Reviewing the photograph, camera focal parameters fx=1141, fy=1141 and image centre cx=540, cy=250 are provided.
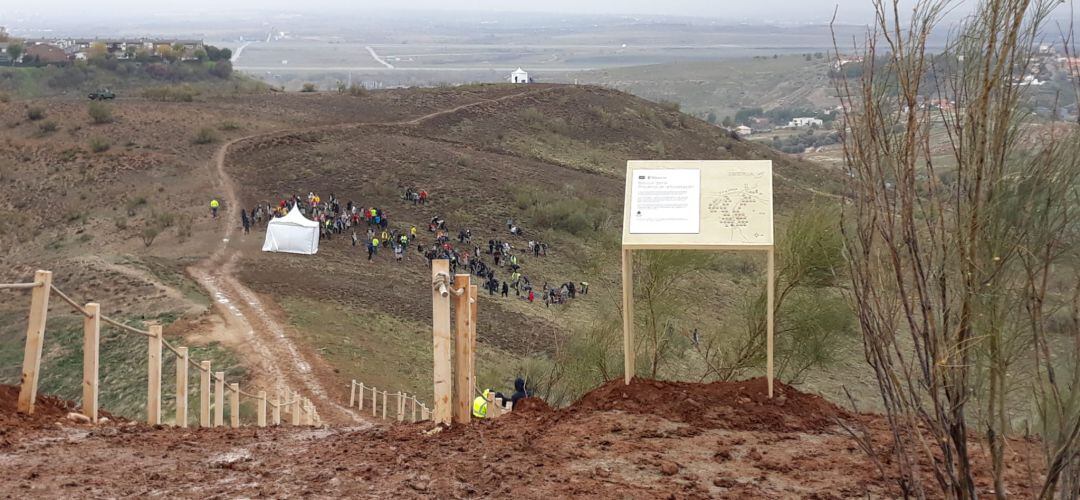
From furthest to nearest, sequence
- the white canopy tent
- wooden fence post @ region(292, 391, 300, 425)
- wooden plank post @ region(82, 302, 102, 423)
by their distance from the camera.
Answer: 1. the white canopy tent
2. wooden fence post @ region(292, 391, 300, 425)
3. wooden plank post @ region(82, 302, 102, 423)

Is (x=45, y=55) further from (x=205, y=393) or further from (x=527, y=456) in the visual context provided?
(x=527, y=456)

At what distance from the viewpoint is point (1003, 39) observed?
572cm

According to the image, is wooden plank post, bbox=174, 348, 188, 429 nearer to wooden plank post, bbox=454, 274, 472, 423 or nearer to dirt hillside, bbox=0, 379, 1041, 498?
dirt hillside, bbox=0, 379, 1041, 498

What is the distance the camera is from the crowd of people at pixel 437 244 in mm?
36250

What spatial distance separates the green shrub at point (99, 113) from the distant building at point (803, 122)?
86456mm

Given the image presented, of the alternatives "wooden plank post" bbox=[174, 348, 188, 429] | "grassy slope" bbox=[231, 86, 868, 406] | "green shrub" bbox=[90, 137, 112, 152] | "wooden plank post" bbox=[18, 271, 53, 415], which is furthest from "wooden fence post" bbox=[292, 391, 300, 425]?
"green shrub" bbox=[90, 137, 112, 152]

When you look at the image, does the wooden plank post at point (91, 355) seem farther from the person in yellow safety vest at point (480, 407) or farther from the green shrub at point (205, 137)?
the green shrub at point (205, 137)

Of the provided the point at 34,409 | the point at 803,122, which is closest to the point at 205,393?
the point at 34,409

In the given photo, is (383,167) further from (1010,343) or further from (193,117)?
(1010,343)

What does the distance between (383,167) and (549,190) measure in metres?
7.64

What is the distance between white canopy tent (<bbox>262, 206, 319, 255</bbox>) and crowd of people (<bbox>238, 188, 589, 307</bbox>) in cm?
203

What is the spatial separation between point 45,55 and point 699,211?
97.6m

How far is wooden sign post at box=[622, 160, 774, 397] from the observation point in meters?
9.43

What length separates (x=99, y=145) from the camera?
50.5m
